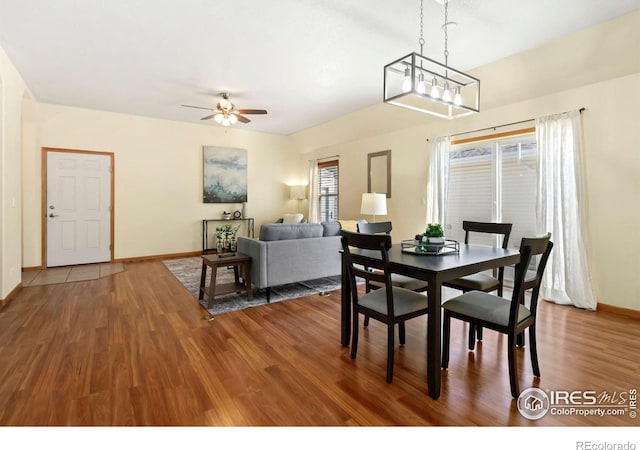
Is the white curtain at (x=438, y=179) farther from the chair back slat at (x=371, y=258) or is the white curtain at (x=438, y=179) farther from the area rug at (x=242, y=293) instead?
the chair back slat at (x=371, y=258)

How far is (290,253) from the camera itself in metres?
3.88

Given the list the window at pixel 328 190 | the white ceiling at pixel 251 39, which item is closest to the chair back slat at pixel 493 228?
the white ceiling at pixel 251 39

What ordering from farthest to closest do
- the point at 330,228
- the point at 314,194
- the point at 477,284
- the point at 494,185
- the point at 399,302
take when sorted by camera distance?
1. the point at 314,194
2. the point at 494,185
3. the point at 330,228
4. the point at 477,284
5. the point at 399,302

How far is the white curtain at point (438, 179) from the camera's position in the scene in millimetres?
4887

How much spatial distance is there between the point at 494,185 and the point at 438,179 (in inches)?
30.8

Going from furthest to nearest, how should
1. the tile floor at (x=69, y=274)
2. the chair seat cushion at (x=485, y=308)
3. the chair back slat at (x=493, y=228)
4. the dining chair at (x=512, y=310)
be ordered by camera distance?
the tile floor at (x=69, y=274), the chair back slat at (x=493, y=228), the chair seat cushion at (x=485, y=308), the dining chair at (x=512, y=310)

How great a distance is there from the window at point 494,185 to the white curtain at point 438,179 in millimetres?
163

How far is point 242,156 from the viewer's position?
7598 millimetres

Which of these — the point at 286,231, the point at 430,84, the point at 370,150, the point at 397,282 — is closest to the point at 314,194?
the point at 370,150

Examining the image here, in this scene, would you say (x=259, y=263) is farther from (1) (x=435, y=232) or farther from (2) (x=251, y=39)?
(2) (x=251, y=39)

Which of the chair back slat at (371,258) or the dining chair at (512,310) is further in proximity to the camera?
the chair back slat at (371,258)

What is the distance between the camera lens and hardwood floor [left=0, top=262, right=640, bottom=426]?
1.76m

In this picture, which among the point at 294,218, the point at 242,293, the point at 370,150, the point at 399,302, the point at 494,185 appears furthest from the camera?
the point at 294,218
